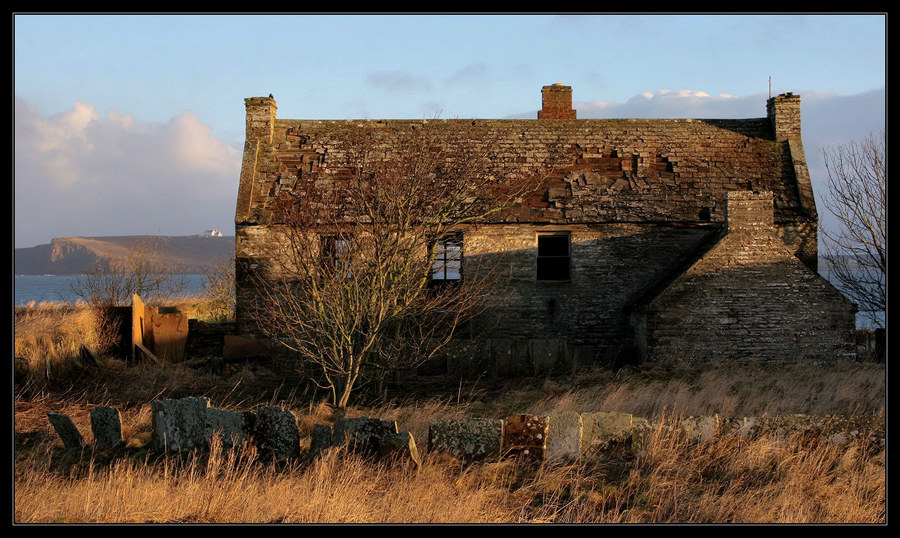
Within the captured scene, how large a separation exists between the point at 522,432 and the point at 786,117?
16.4 m

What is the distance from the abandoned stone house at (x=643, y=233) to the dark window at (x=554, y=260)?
43 millimetres

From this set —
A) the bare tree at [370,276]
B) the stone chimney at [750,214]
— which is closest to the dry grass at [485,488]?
the bare tree at [370,276]

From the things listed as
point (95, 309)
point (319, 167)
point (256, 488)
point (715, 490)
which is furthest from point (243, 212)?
point (715, 490)

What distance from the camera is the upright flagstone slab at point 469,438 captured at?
8.44 meters

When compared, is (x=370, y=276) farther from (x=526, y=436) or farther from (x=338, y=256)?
(x=526, y=436)

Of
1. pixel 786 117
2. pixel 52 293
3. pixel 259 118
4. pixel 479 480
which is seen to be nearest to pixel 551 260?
pixel 786 117

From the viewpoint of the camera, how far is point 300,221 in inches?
521

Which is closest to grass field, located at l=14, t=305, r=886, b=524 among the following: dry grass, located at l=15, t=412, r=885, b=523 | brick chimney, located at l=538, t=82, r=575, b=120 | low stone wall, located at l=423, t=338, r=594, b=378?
dry grass, located at l=15, t=412, r=885, b=523

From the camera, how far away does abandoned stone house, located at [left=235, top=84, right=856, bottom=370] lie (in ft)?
53.4

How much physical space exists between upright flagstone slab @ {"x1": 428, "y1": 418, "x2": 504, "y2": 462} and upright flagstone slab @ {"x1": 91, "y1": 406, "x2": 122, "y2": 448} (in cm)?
411

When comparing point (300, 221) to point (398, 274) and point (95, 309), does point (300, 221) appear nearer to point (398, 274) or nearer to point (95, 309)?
point (398, 274)

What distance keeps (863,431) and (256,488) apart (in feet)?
23.1

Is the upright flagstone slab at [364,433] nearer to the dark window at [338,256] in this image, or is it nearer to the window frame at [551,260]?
the dark window at [338,256]

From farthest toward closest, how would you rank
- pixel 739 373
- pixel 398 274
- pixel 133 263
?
pixel 133 263
pixel 739 373
pixel 398 274
